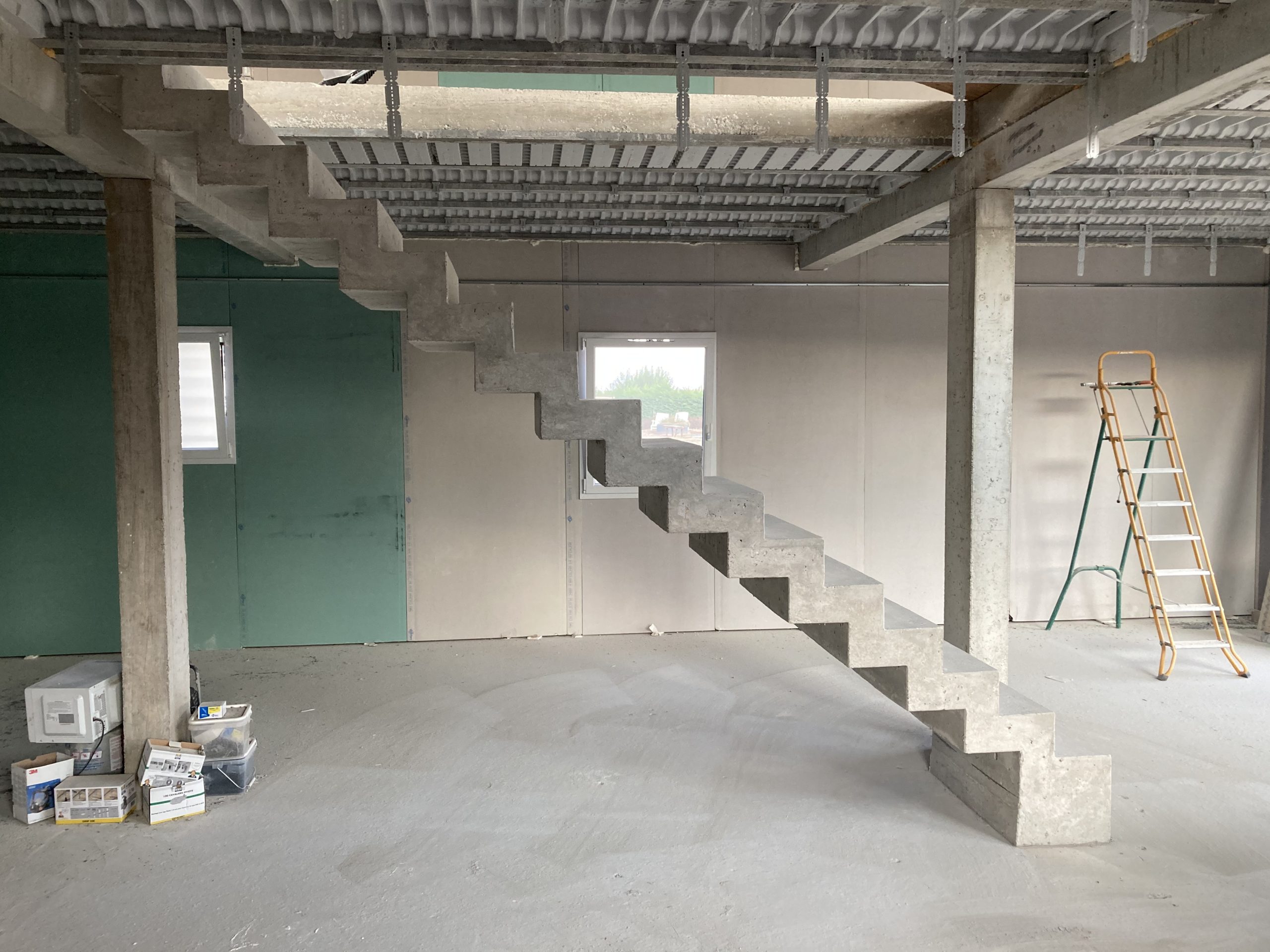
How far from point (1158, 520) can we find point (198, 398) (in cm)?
873

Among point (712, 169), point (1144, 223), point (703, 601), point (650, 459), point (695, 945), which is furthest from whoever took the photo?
point (703, 601)

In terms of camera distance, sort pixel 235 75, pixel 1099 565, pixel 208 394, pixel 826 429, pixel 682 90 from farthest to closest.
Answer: pixel 1099 565 → pixel 826 429 → pixel 208 394 → pixel 682 90 → pixel 235 75

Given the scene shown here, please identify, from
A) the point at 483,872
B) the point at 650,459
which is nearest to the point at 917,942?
the point at 483,872

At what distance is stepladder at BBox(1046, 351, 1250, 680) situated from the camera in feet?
22.4

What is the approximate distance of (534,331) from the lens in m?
7.37

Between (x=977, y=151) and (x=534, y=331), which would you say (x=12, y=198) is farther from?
(x=977, y=151)

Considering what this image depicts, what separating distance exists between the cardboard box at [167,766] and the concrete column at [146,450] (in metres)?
0.31

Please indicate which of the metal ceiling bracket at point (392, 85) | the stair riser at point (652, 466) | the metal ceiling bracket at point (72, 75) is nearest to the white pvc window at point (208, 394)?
the metal ceiling bracket at point (72, 75)

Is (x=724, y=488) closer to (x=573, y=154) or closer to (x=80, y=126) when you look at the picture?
(x=573, y=154)

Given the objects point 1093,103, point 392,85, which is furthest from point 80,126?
point 1093,103

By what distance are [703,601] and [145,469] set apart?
15.2 ft

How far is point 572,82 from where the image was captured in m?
5.52

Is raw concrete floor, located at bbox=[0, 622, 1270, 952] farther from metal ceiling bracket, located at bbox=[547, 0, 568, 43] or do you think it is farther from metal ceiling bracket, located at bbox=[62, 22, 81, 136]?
metal ceiling bracket, located at bbox=[547, 0, 568, 43]

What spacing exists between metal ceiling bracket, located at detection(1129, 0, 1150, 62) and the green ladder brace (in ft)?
15.7
